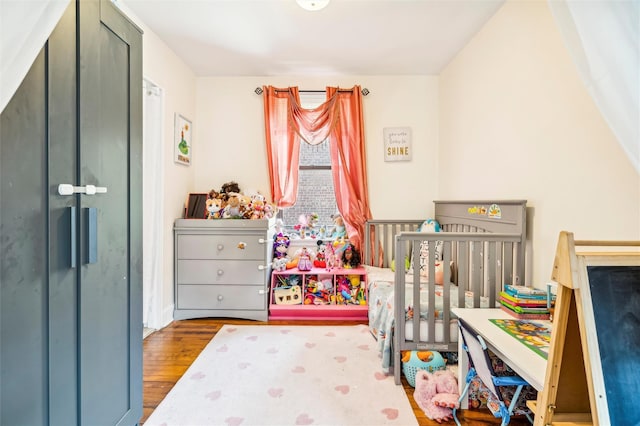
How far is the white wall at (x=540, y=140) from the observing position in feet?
4.69

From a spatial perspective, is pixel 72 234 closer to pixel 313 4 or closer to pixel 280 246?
pixel 313 4

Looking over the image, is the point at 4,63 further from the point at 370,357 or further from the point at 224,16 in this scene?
the point at 370,357

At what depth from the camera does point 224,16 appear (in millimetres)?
2311

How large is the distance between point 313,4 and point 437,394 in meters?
2.55

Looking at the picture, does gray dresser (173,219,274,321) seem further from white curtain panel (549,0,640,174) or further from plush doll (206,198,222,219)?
white curtain panel (549,0,640,174)

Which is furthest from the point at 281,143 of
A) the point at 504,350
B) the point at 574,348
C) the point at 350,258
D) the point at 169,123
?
the point at 574,348

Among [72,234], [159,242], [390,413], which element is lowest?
[390,413]

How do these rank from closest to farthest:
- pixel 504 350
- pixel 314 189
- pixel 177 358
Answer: pixel 504 350 → pixel 177 358 → pixel 314 189

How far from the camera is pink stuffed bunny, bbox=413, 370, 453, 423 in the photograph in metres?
1.58

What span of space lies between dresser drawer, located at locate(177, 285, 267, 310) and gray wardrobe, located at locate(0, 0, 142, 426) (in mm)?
1481

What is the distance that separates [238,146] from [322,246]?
1476 mm

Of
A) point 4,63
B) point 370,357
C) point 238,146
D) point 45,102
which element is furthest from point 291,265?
point 4,63

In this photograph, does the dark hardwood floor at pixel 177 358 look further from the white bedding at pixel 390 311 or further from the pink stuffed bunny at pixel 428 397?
the white bedding at pixel 390 311

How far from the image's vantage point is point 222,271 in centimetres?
291
